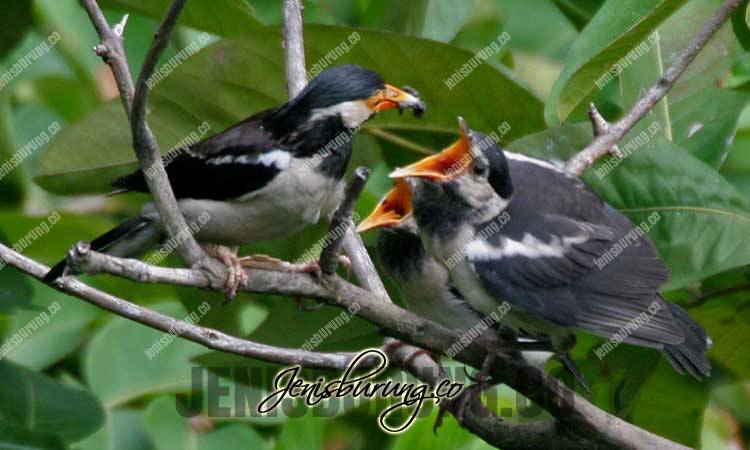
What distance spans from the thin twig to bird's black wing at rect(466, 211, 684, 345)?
0.50 m

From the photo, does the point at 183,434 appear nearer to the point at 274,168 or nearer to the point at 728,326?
the point at 274,168

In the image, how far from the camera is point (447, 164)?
338cm

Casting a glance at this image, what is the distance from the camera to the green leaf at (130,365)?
4.12 m

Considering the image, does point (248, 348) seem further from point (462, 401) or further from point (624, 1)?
point (624, 1)

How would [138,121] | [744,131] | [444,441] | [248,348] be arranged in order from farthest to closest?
1. [744,131]
2. [444,441]
3. [248,348]
4. [138,121]

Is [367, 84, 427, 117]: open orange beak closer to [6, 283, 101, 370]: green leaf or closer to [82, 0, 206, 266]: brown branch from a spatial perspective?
[82, 0, 206, 266]: brown branch

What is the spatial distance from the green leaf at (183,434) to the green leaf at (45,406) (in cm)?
21

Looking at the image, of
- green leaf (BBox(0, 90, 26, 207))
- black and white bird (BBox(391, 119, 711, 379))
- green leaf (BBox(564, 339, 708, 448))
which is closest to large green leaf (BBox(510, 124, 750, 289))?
black and white bird (BBox(391, 119, 711, 379))

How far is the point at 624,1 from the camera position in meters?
3.57

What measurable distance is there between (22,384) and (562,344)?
1448mm

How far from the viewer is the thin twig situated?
9.00 ft

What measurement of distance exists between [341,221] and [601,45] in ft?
3.53

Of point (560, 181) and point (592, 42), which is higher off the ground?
point (592, 42)

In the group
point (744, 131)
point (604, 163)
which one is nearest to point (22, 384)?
point (604, 163)
